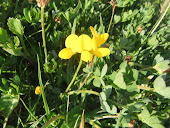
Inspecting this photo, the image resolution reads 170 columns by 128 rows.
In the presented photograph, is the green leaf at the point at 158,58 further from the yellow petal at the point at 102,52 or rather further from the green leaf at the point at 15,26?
the green leaf at the point at 15,26

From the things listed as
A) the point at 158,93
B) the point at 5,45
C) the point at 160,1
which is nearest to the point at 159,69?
the point at 158,93

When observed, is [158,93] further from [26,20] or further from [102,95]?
[26,20]

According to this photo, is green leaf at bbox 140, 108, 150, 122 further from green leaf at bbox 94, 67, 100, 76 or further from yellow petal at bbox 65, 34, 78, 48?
yellow petal at bbox 65, 34, 78, 48

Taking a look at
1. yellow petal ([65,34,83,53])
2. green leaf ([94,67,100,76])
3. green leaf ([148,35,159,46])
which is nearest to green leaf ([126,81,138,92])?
green leaf ([94,67,100,76])

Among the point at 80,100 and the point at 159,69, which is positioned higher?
the point at 159,69

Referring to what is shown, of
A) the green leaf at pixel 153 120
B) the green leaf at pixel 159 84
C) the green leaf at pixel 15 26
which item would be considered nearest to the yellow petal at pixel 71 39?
the green leaf at pixel 15 26

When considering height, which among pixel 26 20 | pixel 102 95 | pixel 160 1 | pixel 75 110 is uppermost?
pixel 160 1

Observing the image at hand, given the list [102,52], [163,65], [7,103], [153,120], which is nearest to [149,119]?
[153,120]
